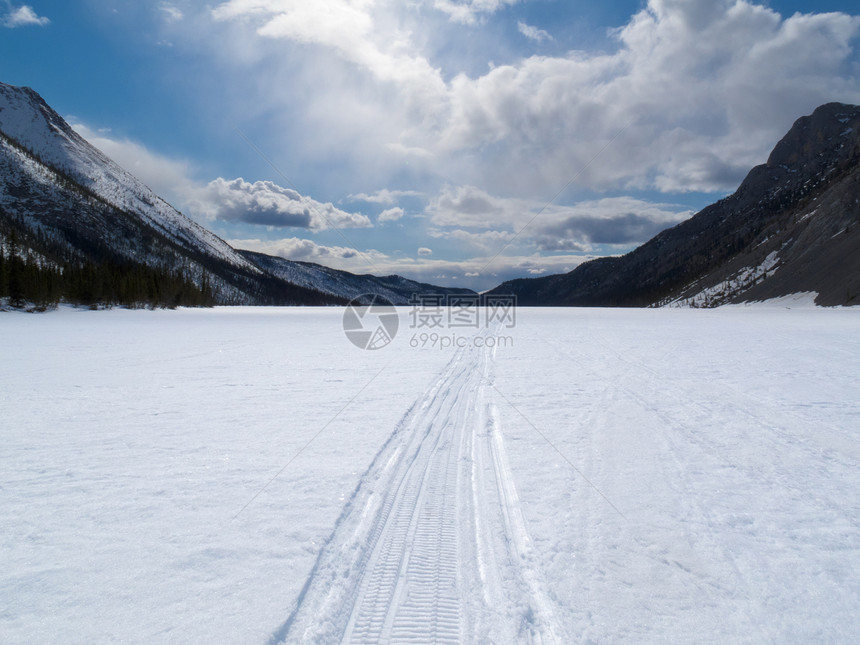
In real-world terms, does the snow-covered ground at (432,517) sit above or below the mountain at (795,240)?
A: below

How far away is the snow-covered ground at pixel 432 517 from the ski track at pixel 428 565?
19 millimetres

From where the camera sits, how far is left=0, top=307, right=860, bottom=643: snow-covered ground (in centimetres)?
276

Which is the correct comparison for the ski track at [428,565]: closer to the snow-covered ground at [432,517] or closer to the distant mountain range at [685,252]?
the snow-covered ground at [432,517]

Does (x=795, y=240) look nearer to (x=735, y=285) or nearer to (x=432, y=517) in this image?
(x=735, y=285)

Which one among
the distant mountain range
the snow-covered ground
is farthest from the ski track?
the distant mountain range

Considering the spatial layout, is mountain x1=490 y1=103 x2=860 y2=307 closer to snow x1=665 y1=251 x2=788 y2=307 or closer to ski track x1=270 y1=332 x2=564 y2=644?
snow x1=665 y1=251 x2=788 y2=307

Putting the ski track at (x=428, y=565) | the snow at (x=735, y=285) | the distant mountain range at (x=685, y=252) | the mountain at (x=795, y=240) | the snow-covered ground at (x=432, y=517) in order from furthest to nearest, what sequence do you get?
the snow at (x=735, y=285) < the mountain at (x=795, y=240) < the distant mountain range at (x=685, y=252) < the snow-covered ground at (x=432, y=517) < the ski track at (x=428, y=565)

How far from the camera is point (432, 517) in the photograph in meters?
3.98

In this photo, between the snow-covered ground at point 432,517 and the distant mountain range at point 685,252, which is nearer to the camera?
the snow-covered ground at point 432,517

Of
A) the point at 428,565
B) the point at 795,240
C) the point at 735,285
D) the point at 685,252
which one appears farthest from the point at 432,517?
the point at 685,252

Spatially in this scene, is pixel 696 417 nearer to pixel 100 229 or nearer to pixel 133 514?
pixel 133 514

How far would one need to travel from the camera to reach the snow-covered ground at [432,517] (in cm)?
276

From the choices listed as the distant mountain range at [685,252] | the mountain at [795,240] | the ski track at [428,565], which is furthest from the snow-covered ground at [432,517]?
the mountain at [795,240]

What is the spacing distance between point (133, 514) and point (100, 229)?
205 metres
